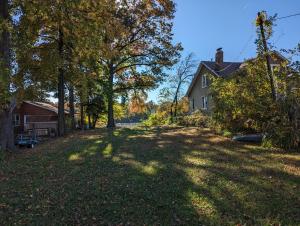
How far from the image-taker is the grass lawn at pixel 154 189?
19.7 ft

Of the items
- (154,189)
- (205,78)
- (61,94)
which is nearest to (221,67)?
(205,78)

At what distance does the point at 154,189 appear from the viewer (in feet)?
24.7

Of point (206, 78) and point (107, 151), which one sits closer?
point (107, 151)

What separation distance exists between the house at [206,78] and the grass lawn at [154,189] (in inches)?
851

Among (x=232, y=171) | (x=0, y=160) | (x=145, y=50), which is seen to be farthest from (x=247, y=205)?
(x=145, y=50)

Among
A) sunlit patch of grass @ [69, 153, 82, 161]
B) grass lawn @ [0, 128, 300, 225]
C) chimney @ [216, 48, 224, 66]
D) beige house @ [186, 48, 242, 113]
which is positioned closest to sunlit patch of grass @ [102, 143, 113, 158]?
grass lawn @ [0, 128, 300, 225]

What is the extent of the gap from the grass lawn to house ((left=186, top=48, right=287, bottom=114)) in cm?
2161

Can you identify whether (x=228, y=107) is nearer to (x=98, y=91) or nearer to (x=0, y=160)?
(x=0, y=160)

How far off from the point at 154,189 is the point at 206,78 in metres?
30.8

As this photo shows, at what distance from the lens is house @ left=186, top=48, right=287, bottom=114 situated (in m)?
34.3

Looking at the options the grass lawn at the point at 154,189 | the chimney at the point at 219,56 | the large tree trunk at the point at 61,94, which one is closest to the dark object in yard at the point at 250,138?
the grass lawn at the point at 154,189

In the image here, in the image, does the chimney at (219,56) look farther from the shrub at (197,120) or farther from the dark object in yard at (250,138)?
the dark object in yard at (250,138)

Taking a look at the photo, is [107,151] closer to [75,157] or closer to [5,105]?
[75,157]

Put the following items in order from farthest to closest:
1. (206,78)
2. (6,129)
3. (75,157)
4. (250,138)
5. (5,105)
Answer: (206,78)
(250,138)
(6,129)
(5,105)
(75,157)
